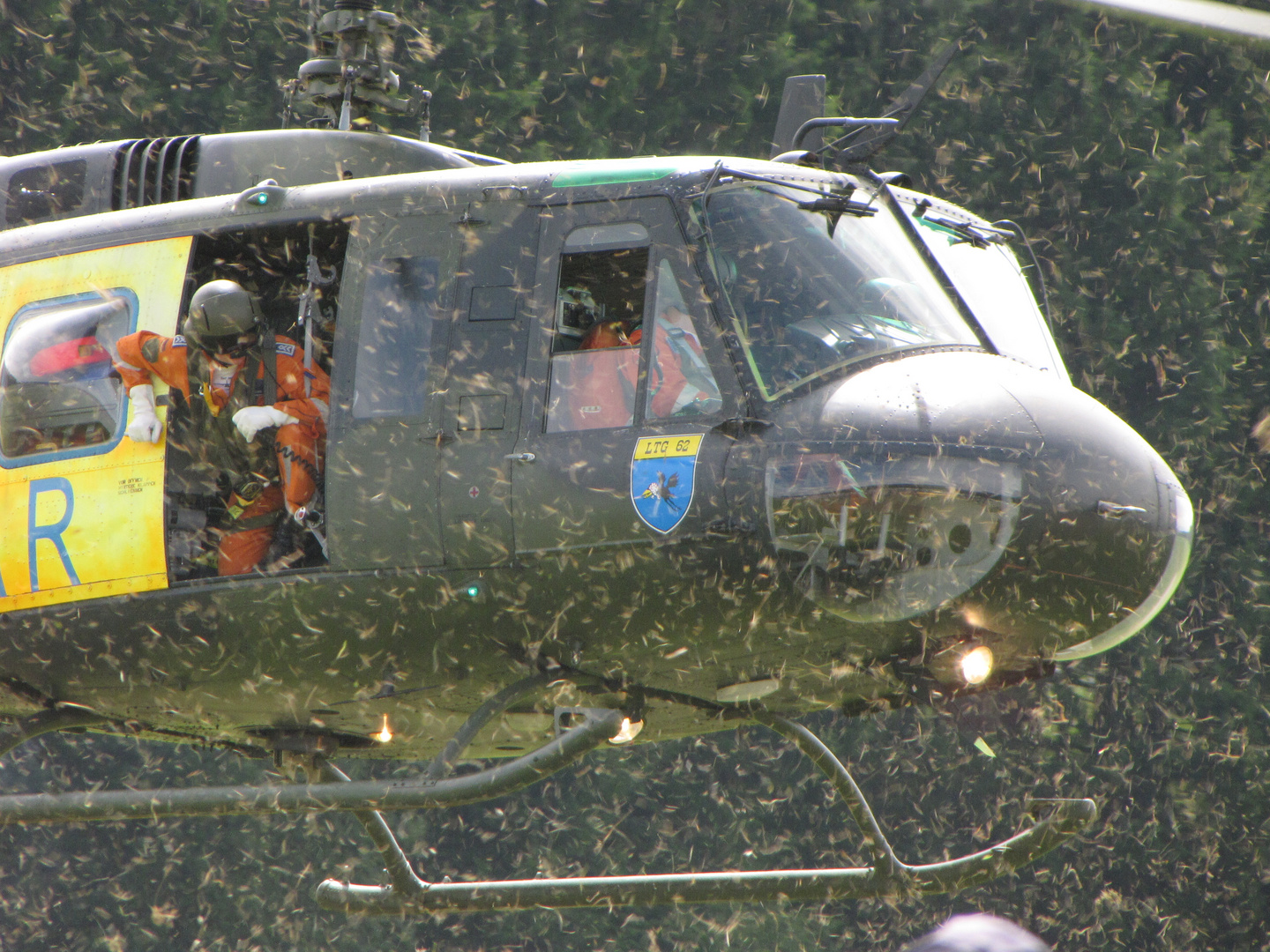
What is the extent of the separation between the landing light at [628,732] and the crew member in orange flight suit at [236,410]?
111 cm

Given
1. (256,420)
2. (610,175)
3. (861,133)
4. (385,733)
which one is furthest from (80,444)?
(861,133)

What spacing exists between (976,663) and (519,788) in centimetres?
123

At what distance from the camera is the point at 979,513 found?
12.3 feet

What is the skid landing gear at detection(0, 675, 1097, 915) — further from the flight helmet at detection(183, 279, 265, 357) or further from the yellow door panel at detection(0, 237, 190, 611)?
the flight helmet at detection(183, 279, 265, 357)

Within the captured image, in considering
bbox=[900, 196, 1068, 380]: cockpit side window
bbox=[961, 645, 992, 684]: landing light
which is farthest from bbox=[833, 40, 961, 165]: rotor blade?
bbox=[961, 645, 992, 684]: landing light

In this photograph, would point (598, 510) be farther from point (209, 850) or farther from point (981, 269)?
point (209, 850)

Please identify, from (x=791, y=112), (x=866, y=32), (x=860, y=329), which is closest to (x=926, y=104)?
(x=866, y=32)

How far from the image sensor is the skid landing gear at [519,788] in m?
4.24

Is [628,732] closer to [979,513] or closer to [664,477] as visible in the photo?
[664,477]

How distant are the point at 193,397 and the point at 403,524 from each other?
0.90 m

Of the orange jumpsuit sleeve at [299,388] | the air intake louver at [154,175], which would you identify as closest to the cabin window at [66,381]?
the orange jumpsuit sleeve at [299,388]

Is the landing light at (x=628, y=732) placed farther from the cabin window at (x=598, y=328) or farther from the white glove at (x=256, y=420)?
the white glove at (x=256, y=420)

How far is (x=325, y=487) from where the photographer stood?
4.44 meters

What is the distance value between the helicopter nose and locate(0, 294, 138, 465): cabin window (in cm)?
211
